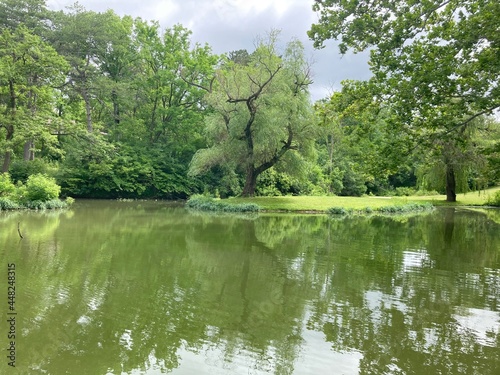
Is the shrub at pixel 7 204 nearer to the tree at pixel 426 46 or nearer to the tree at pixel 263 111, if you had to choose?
the tree at pixel 263 111

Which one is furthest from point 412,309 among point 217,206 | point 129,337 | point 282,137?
point 282,137

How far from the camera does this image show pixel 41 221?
14641mm

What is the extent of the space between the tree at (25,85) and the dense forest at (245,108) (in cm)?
9

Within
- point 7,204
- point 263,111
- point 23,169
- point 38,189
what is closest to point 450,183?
point 263,111

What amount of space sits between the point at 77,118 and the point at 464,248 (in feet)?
112

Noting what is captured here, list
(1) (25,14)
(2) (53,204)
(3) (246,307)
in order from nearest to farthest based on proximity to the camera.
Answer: (3) (246,307) < (2) (53,204) < (1) (25,14)

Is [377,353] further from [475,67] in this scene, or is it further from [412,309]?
[475,67]

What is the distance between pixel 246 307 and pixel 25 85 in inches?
909

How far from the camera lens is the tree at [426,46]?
763 centimetres

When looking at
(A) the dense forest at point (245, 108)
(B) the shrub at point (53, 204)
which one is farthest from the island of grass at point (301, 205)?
(B) the shrub at point (53, 204)

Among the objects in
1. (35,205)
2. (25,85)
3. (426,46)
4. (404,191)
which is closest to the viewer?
(426,46)

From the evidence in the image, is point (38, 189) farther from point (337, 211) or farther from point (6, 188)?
point (337, 211)

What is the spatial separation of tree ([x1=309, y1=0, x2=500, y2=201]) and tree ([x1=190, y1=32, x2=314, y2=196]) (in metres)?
14.8

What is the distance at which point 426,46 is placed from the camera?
829 cm
